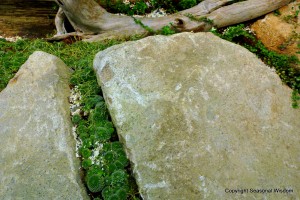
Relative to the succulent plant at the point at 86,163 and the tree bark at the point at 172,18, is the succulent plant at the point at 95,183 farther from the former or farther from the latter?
the tree bark at the point at 172,18

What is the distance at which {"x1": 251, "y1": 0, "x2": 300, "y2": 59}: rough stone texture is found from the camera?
4.45 meters

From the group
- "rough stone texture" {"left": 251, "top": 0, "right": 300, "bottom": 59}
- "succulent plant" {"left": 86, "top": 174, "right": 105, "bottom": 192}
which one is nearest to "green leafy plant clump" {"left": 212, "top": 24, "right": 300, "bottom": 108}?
"rough stone texture" {"left": 251, "top": 0, "right": 300, "bottom": 59}

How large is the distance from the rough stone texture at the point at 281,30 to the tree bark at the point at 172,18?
161 mm

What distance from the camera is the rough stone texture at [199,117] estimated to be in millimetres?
3041

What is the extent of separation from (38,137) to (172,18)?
2.97m

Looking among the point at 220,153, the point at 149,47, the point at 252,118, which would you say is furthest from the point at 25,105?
the point at 252,118

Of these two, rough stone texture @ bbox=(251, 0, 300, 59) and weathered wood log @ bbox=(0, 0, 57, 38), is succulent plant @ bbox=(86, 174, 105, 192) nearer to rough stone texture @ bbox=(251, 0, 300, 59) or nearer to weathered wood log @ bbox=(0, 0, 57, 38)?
rough stone texture @ bbox=(251, 0, 300, 59)

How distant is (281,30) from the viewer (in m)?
4.59

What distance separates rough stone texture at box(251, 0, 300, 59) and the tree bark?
16 cm

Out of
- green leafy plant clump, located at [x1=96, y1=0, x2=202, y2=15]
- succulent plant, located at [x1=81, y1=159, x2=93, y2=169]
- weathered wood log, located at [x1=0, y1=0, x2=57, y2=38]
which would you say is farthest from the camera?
weathered wood log, located at [x1=0, y1=0, x2=57, y2=38]

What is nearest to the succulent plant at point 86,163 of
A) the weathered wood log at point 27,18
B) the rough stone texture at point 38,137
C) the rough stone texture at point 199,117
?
the rough stone texture at point 38,137

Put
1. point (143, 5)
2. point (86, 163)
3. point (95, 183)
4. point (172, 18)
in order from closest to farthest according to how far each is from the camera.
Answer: point (95, 183)
point (86, 163)
point (172, 18)
point (143, 5)

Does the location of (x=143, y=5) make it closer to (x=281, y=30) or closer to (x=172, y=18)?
(x=172, y=18)

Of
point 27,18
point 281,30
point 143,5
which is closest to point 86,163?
point 143,5
